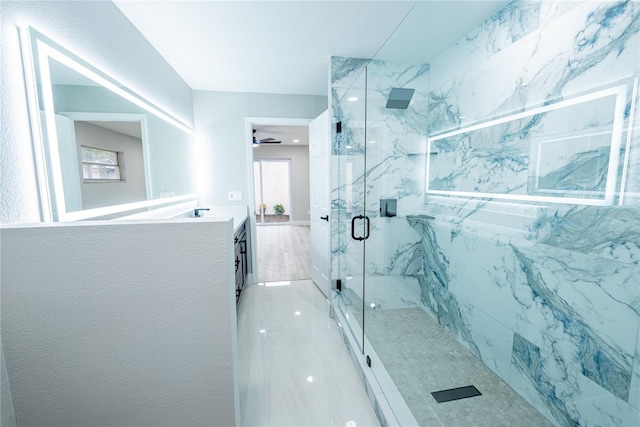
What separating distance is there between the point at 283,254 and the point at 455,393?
11.4ft

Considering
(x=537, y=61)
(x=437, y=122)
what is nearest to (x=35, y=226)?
(x=537, y=61)

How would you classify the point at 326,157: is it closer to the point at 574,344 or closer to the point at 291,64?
the point at 291,64

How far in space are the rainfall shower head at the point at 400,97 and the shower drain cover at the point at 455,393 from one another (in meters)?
2.32

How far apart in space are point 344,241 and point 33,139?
89.1 inches

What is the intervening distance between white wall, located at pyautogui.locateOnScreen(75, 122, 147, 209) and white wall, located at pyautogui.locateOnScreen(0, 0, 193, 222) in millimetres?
322

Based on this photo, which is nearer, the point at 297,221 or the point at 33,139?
the point at 33,139

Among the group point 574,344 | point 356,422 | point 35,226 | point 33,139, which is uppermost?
point 33,139

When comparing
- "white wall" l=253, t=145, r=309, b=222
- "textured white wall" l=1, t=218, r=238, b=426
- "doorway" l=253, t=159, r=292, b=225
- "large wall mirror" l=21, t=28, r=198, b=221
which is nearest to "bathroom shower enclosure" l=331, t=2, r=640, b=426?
"textured white wall" l=1, t=218, r=238, b=426

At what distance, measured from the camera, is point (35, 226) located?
2.94ft

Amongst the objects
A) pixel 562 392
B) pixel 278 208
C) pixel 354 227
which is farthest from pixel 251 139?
pixel 278 208

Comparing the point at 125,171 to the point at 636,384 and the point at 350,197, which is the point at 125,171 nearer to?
the point at 350,197

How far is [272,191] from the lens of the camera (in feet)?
26.3

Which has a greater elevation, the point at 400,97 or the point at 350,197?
the point at 400,97

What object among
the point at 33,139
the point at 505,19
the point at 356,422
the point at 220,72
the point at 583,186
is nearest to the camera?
the point at 33,139
